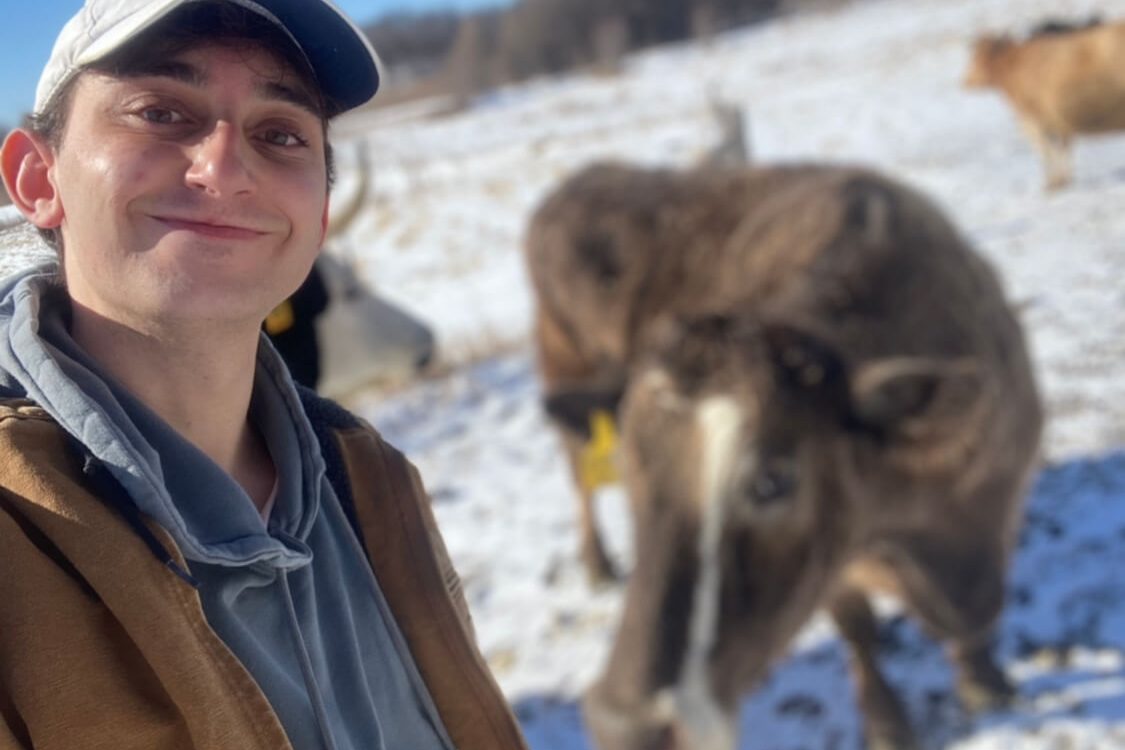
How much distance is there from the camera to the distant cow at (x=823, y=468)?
2.39 m

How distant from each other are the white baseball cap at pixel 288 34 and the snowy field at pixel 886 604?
112 inches

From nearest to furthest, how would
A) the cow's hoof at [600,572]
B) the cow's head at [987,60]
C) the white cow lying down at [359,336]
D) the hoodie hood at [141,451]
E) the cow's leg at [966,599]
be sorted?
the hoodie hood at [141,451] < the cow's leg at [966,599] < the cow's hoof at [600,572] < the white cow lying down at [359,336] < the cow's head at [987,60]

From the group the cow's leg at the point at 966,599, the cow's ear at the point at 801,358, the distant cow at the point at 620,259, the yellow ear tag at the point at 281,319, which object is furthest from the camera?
the distant cow at the point at 620,259

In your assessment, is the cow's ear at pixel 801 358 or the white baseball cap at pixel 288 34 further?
the cow's ear at pixel 801 358

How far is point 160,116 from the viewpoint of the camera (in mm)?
974

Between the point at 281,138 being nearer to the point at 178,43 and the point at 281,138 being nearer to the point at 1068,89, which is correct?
the point at 178,43

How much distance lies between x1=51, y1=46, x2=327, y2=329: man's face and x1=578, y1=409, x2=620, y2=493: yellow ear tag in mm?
2698

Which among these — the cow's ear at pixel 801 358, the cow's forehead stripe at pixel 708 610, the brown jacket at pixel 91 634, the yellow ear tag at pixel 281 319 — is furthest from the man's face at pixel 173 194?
the cow's ear at pixel 801 358

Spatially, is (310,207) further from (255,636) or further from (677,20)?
(677,20)

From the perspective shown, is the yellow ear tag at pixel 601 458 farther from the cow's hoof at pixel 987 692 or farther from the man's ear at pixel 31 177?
the man's ear at pixel 31 177

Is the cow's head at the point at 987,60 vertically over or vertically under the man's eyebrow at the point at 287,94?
under

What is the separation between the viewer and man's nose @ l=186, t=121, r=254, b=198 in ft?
3.17

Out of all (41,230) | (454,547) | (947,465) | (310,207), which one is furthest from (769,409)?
(454,547)

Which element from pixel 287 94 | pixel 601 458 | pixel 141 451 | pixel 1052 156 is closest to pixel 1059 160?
pixel 1052 156
